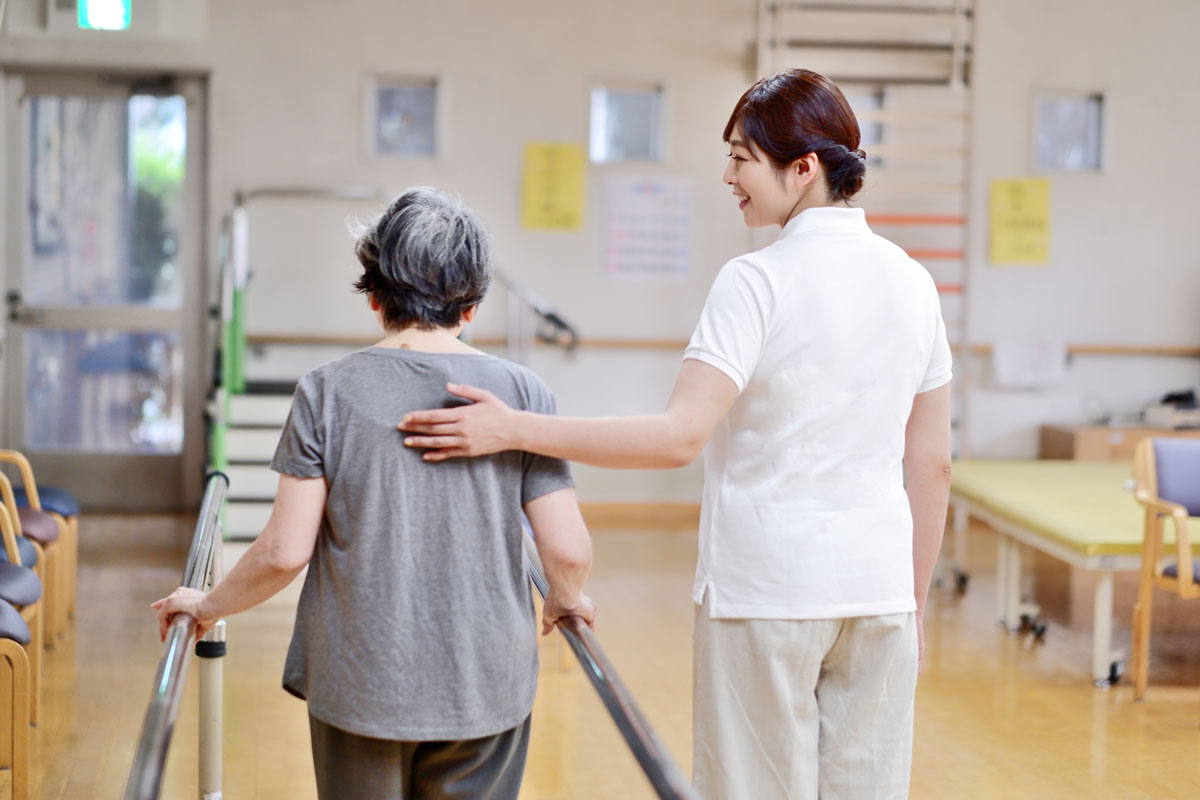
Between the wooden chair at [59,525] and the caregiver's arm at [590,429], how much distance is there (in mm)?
3114

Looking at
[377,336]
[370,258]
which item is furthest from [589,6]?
[370,258]

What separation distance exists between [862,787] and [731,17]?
567 cm

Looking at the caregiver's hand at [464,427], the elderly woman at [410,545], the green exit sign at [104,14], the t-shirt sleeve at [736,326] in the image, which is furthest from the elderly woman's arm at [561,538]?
the green exit sign at [104,14]

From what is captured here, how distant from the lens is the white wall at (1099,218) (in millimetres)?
6805

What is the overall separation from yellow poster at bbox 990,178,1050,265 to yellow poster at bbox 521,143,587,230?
2.21 metres

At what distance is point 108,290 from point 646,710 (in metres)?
4.23

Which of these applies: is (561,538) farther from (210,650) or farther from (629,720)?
(210,650)

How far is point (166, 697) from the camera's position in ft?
4.21

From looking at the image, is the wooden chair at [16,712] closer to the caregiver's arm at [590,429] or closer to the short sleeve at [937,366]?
the caregiver's arm at [590,429]

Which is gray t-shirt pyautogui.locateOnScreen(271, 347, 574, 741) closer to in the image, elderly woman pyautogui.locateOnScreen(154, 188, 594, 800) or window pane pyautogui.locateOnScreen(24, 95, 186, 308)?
elderly woman pyautogui.locateOnScreen(154, 188, 594, 800)

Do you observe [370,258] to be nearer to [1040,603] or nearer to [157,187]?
[1040,603]

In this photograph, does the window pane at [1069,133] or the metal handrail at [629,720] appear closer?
the metal handrail at [629,720]

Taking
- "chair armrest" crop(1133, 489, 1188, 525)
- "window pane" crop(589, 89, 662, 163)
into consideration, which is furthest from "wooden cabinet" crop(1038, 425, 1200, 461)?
"chair armrest" crop(1133, 489, 1188, 525)

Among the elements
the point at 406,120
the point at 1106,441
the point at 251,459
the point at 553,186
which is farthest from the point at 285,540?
the point at 1106,441
